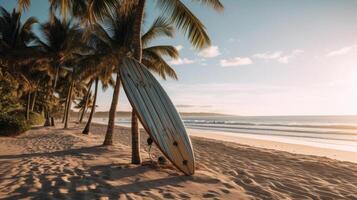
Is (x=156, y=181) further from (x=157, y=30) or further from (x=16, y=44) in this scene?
(x=16, y=44)

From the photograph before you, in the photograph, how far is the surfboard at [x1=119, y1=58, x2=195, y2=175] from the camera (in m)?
5.23

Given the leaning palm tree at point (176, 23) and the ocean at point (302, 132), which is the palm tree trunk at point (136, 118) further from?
the ocean at point (302, 132)

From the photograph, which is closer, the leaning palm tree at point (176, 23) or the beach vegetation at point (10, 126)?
the leaning palm tree at point (176, 23)

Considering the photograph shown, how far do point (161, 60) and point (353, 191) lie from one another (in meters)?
9.29

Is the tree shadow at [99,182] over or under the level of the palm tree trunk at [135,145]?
under

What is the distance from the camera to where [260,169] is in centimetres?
652

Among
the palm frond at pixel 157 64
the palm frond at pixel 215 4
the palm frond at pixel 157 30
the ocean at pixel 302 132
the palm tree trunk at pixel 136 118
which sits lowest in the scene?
the ocean at pixel 302 132

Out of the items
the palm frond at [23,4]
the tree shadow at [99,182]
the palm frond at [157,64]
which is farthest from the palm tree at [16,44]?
the tree shadow at [99,182]

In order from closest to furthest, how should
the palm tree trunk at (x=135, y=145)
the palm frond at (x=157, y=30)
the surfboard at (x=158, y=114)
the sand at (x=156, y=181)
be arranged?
the sand at (x=156, y=181)
the surfboard at (x=158, y=114)
the palm tree trunk at (x=135, y=145)
the palm frond at (x=157, y=30)

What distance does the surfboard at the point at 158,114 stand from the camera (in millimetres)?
5234

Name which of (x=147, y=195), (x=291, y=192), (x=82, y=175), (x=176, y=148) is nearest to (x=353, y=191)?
(x=291, y=192)

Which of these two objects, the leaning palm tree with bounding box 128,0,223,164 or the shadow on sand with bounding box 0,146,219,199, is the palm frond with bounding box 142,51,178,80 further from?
the shadow on sand with bounding box 0,146,219,199

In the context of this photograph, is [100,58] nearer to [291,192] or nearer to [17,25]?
[291,192]

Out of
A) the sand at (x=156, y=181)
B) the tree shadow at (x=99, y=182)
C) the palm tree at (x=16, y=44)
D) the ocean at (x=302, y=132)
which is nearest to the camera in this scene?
the tree shadow at (x=99, y=182)
